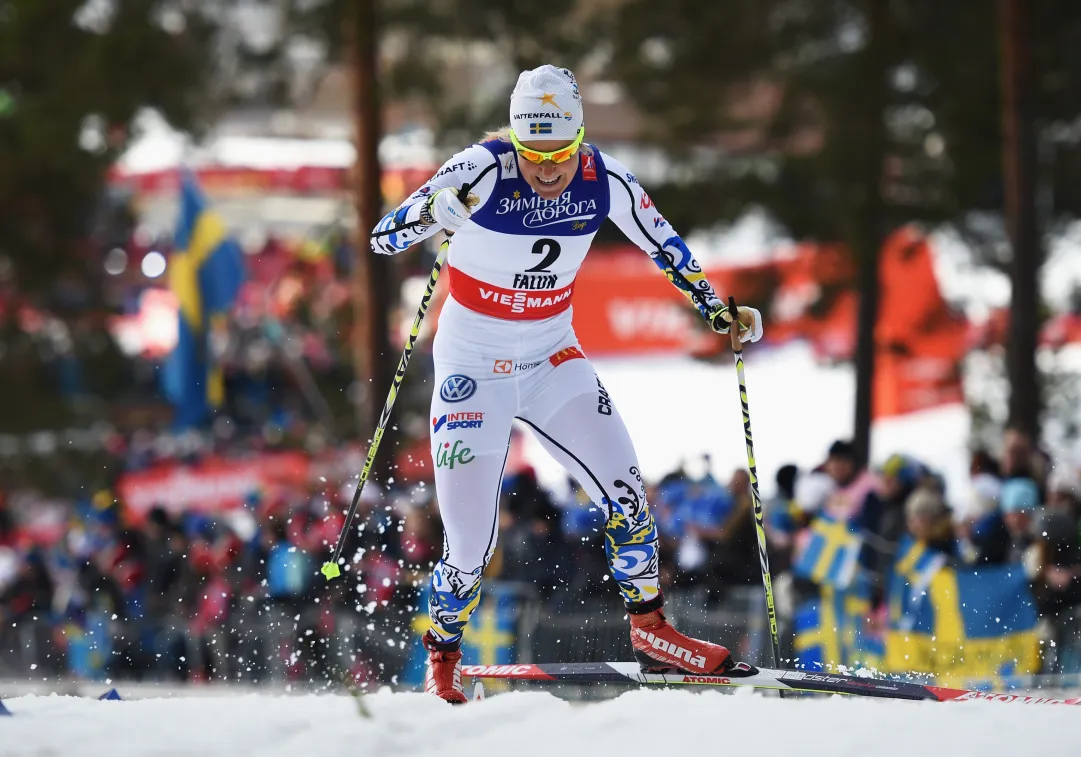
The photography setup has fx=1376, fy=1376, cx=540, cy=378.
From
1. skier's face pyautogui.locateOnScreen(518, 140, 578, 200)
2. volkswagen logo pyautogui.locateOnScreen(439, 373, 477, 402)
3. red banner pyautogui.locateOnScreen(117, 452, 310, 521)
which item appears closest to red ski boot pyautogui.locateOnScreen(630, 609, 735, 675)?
volkswagen logo pyautogui.locateOnScreen(439, 373, 477, 402)

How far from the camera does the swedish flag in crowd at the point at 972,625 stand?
8.02m

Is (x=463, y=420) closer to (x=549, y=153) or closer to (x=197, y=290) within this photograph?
(x=549, y=153)

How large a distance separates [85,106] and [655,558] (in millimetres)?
15976

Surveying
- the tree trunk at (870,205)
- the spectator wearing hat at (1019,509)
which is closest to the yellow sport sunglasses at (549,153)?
the spectator wearing hat at (1019,509)

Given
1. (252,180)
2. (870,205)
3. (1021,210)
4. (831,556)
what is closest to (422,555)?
(831,556)

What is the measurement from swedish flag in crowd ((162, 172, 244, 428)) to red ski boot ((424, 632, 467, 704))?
1169cm

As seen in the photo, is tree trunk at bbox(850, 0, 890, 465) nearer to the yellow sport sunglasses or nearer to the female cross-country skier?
the female cross-country skier

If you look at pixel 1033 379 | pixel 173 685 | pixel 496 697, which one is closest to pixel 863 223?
pixel 1033 379

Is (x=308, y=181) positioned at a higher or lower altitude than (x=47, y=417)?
higher

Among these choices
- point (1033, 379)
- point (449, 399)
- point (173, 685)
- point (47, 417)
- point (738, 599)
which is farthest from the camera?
point (47, 417)

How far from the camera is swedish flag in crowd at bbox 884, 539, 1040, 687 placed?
26.3 feet

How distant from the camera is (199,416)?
17391 mm

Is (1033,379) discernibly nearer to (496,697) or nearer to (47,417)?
(496,697)

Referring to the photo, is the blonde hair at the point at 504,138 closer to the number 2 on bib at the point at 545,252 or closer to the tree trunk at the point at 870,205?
the number 2 on bib at the point at 545,252
